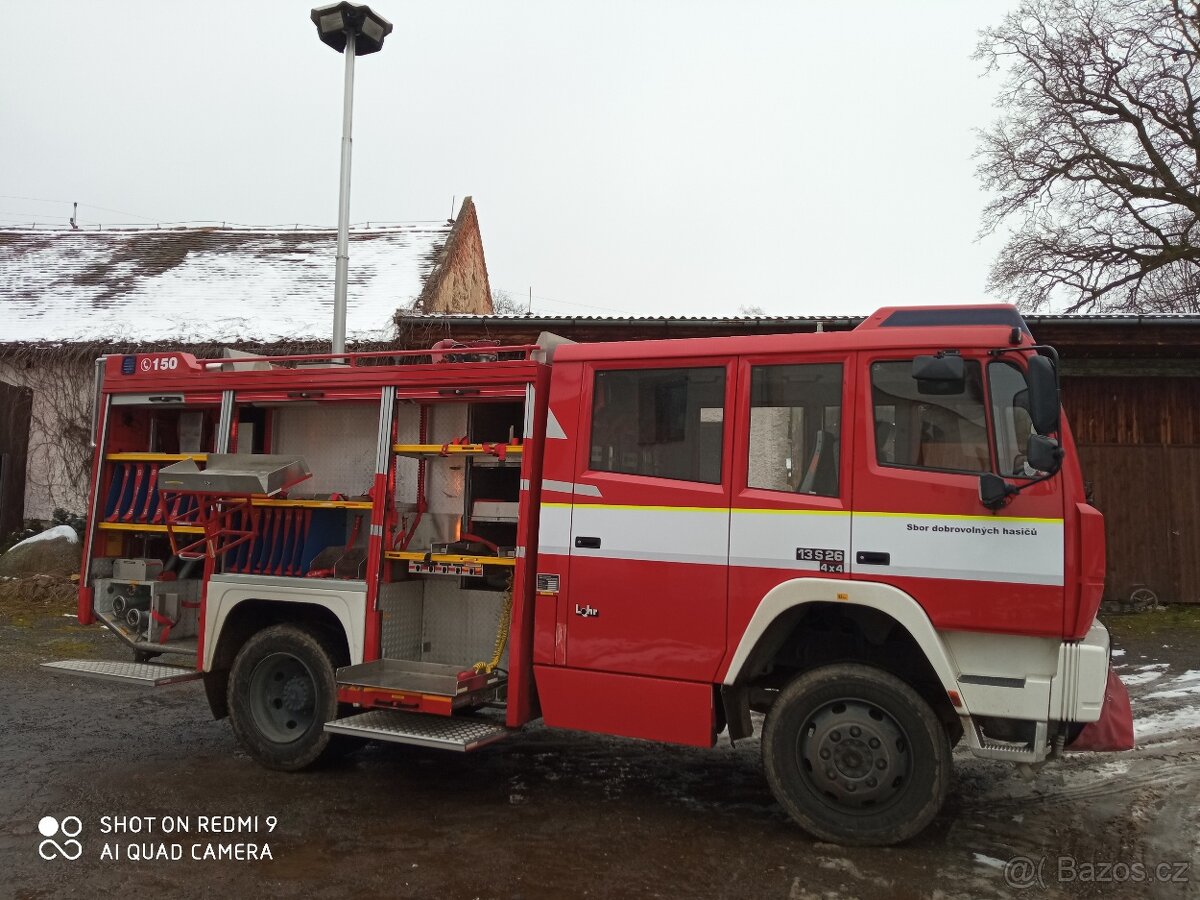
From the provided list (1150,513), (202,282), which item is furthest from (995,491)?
(202,282)

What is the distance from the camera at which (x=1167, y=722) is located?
24.1 feet

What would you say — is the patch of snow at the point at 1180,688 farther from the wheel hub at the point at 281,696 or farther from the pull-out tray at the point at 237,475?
the pull-out tray at the point at 237,475

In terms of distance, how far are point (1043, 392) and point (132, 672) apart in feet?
21.1

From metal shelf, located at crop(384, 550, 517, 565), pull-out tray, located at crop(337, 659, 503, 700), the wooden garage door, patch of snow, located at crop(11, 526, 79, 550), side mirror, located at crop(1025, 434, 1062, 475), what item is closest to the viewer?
side mirror, located at crop(1025, 434, 1062, 475)

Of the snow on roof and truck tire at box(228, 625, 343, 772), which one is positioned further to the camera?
the snow on roof

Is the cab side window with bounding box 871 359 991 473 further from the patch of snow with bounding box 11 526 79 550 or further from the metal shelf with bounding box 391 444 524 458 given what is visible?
the patch of snow with bounding box 11 526 79 550

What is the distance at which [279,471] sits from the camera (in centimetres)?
606

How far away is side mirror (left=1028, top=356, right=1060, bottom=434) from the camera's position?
4.33 m

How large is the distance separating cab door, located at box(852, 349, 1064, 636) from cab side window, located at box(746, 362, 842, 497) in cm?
16

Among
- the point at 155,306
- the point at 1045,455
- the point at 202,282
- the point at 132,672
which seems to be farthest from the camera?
the point at 202,282

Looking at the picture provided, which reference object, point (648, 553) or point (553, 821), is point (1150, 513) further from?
point (553, 821)

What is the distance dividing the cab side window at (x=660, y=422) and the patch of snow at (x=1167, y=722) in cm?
474

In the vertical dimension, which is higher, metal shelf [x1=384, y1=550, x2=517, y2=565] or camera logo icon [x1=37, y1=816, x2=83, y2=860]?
metal shelf [x1=384, y1=550, x2=517, y2=565]

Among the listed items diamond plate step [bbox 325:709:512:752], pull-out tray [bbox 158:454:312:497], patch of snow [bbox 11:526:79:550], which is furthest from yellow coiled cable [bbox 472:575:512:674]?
patch of snow [bbox 11:526:79:550]
